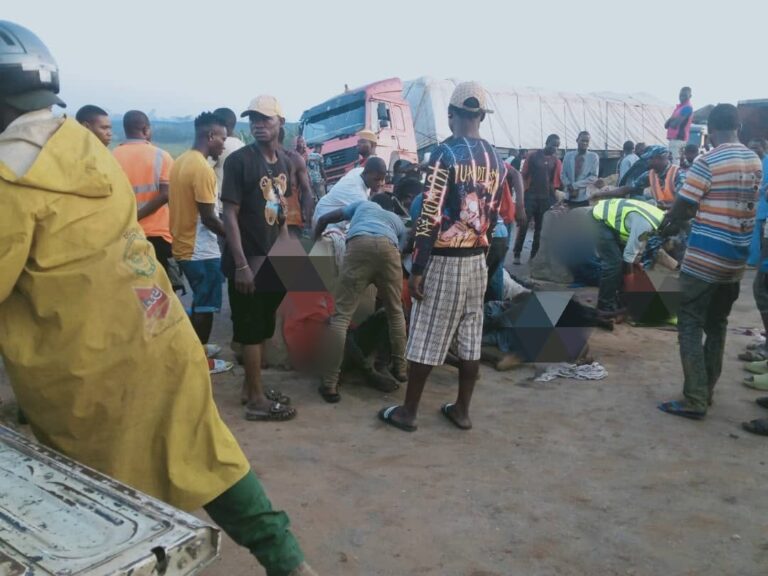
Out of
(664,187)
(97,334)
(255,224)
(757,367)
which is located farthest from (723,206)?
(664,187)

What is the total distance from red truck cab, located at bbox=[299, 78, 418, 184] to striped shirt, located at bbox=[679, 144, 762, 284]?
1102 cm

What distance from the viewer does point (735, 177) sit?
3934 mm

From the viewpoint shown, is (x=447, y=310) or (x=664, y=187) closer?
(x=447, y=310)

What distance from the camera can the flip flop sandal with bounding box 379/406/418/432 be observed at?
13.1 feet

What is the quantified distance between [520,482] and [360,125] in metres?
13.1

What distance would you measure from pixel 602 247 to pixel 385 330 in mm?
2760

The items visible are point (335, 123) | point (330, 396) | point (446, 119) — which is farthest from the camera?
point (446, 119)

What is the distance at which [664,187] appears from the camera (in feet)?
26.7

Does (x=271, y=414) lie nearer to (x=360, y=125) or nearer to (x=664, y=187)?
(x=664, y=187)

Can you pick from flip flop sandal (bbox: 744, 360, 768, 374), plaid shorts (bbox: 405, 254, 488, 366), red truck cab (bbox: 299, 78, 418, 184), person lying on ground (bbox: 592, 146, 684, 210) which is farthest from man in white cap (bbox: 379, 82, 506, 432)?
red truck cab (bbox: 299, 78, 418, 184)

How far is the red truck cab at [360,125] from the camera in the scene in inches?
593

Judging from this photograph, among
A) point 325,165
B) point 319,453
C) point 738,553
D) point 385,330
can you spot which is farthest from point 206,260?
point 325,165

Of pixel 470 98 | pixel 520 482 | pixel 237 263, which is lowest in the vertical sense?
pixel 520 482

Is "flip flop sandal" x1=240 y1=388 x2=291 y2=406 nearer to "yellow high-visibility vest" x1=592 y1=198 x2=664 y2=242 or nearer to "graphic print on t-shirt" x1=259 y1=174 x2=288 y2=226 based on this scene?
"graphic print on t-shirt" x1=259 y1=174 x2=288 y2=226
